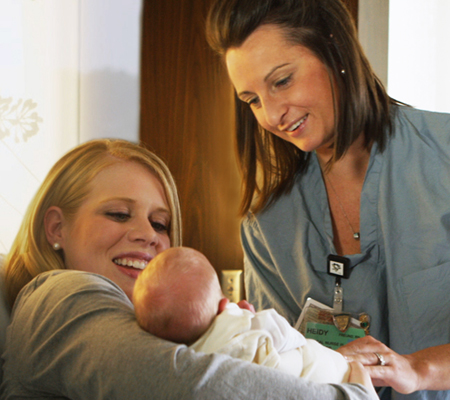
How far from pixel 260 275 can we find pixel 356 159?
1.53 feet

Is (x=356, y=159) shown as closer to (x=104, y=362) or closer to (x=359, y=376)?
(x=359, y=376)

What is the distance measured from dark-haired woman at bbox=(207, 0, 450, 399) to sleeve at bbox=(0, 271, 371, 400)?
546mm

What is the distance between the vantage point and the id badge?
1.37 meters

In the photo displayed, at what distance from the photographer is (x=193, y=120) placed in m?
2.53

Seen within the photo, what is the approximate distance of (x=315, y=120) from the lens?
4.39 feet

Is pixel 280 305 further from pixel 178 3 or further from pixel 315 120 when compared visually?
pixel 178 3

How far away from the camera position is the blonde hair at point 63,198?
117cm

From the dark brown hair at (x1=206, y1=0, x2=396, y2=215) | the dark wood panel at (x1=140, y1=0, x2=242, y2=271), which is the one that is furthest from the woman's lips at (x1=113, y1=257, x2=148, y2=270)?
the dark wood panel at (x1=140, y1=0, x2=242, y2=271)

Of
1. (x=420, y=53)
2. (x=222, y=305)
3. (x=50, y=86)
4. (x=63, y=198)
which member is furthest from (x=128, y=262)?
(x=420, y=53)

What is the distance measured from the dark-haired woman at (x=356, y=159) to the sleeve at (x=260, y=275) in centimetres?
6

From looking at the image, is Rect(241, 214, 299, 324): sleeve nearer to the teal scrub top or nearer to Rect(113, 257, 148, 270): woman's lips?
the teal scrub top

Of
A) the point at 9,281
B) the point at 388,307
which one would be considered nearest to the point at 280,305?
the point at 388,307

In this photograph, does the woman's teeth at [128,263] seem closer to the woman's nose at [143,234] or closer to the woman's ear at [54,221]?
the woman's nose at [143,234]

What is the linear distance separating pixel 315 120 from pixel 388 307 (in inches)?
21.2
